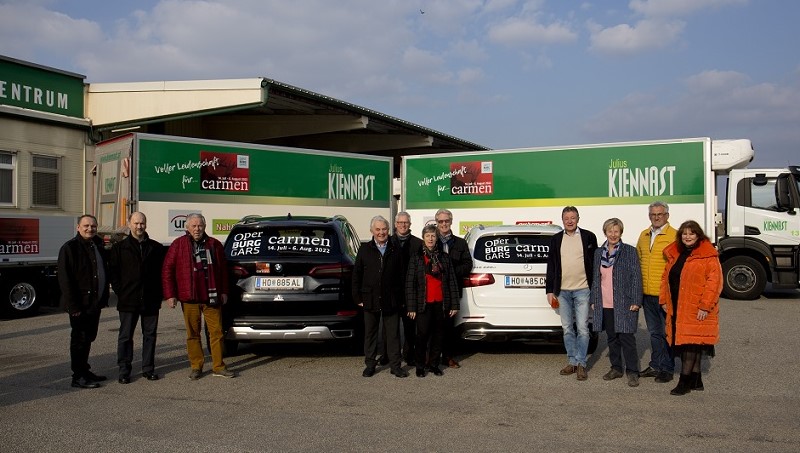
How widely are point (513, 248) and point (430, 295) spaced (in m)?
1.29

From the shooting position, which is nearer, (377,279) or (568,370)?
(377,279)

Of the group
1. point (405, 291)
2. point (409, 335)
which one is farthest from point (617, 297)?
point (409, 335)

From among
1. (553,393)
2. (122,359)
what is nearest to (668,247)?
(553,393)

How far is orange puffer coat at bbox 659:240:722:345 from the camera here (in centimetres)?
660

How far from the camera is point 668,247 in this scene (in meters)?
7.13

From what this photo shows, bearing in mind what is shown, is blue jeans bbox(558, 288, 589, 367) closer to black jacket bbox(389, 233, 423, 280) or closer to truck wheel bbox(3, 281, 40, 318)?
black jacket bbox(389, 233, 423, 280)

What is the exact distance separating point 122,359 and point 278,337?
5.14 ft

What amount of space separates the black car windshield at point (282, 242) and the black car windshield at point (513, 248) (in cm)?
168

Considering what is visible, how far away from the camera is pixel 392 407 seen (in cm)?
629

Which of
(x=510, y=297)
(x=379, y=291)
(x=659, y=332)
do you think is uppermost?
(x=379, y=291)

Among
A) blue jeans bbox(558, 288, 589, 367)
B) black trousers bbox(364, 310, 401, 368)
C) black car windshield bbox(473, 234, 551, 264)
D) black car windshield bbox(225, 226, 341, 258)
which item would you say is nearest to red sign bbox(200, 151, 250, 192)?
black car windshield bbox(225, 226, 341, 258)

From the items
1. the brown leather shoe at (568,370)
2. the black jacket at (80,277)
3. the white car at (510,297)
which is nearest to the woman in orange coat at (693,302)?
the brown leather shoe at (568,370)

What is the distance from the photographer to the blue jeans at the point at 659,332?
734 centimetres

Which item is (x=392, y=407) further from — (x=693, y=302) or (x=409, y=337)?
(x=693, y=302)
